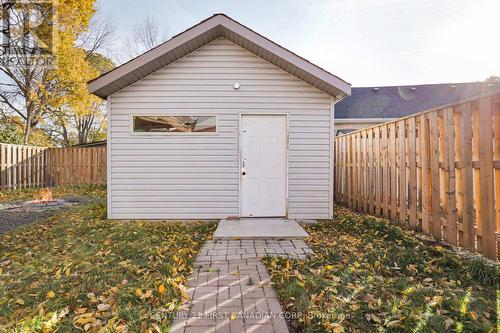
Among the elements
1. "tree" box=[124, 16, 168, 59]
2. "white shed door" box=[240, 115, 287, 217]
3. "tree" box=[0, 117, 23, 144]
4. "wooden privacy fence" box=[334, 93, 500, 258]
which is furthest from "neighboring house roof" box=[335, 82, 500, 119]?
Result: "tree" box=[0, 117, 23, 144]

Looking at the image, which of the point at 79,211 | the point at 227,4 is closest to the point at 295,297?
the point at 79,211

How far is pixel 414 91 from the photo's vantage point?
1714 cm

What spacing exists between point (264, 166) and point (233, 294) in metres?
3.77

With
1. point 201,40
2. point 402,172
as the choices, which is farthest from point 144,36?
point 402,172

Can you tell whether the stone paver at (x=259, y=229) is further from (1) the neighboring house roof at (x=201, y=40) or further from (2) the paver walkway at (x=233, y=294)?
(1) the neighboring house roof at (x=201, y=40)

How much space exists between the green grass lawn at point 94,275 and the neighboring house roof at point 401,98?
13.2 metres

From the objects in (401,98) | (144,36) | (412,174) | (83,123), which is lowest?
(412,174)

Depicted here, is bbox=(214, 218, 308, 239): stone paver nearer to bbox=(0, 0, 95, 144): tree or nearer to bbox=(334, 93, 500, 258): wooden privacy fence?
bbox=(334, 93, 500, 258): wooden privacy fence

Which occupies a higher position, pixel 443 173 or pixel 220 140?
pixel 220 140

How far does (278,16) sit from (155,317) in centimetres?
1048

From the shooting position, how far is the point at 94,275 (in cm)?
312

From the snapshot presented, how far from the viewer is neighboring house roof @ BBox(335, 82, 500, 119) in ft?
50.1

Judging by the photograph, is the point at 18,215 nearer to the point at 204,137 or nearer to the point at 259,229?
the point at 204,137

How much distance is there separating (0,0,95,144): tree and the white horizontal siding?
36.9ft
